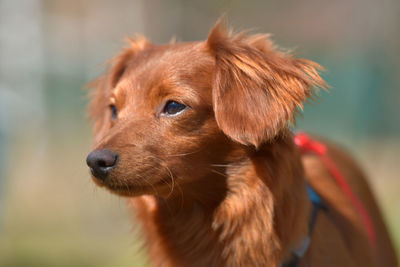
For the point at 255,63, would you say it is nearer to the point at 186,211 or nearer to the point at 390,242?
the point at 186,211

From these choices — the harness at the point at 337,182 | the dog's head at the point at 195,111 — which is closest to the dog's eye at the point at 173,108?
the dog's head at the point at 195,111

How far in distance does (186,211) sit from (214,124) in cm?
51

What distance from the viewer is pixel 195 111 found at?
8.66 feet

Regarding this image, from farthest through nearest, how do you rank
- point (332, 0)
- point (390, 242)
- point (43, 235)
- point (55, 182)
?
point (332, 0) → point (55, 182) → point (43, 235) → point (390, 242)

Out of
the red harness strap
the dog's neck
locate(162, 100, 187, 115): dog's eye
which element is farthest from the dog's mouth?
the red harness strap

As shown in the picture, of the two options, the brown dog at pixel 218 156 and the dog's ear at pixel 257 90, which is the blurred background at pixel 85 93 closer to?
the brown dog at pixel 218 156

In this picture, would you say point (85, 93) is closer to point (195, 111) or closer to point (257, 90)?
point (195, 111)

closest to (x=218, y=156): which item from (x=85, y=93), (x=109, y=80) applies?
(x=109, y=80)

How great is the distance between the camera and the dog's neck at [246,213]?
2666mm

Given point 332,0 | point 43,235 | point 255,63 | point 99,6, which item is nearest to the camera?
point 255,63

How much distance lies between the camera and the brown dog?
254cm

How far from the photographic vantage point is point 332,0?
11.5 metres

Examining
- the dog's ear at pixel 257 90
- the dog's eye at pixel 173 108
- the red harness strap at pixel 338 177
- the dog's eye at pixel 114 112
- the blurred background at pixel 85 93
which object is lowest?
the blurred background at pixel 85 93

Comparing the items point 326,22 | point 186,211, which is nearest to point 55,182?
point 186,211
